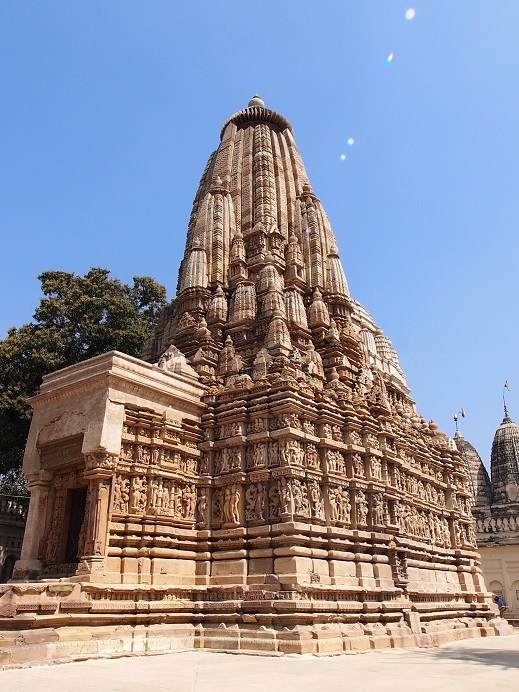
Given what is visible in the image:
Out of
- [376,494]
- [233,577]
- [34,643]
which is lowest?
[34,643]

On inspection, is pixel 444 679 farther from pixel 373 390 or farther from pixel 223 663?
pixel 373 390

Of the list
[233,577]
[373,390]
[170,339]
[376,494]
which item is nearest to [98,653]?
[233,577]

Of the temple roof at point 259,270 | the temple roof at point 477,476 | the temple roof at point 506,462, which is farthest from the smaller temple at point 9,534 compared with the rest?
the temple roof at point 506,462

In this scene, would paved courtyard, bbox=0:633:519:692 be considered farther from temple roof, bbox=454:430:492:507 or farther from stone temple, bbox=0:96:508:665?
temple roof, bbox=454:430:492:507

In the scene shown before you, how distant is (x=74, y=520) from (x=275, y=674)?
335 inches

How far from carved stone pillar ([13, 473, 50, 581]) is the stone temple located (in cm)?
4

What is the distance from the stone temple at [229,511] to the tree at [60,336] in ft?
30.3

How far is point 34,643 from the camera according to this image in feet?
38.1

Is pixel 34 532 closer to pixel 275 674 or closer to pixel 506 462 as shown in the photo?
pixel 275 674

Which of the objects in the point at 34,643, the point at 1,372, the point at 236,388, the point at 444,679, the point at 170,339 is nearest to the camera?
the point at 444,679

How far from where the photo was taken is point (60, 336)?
29.9 m

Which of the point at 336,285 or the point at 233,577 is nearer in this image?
the point at 233,577

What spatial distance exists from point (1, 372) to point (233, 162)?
1598cm

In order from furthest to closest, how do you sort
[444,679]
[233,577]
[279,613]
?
[233,577] → [279,613] → [444,679]
